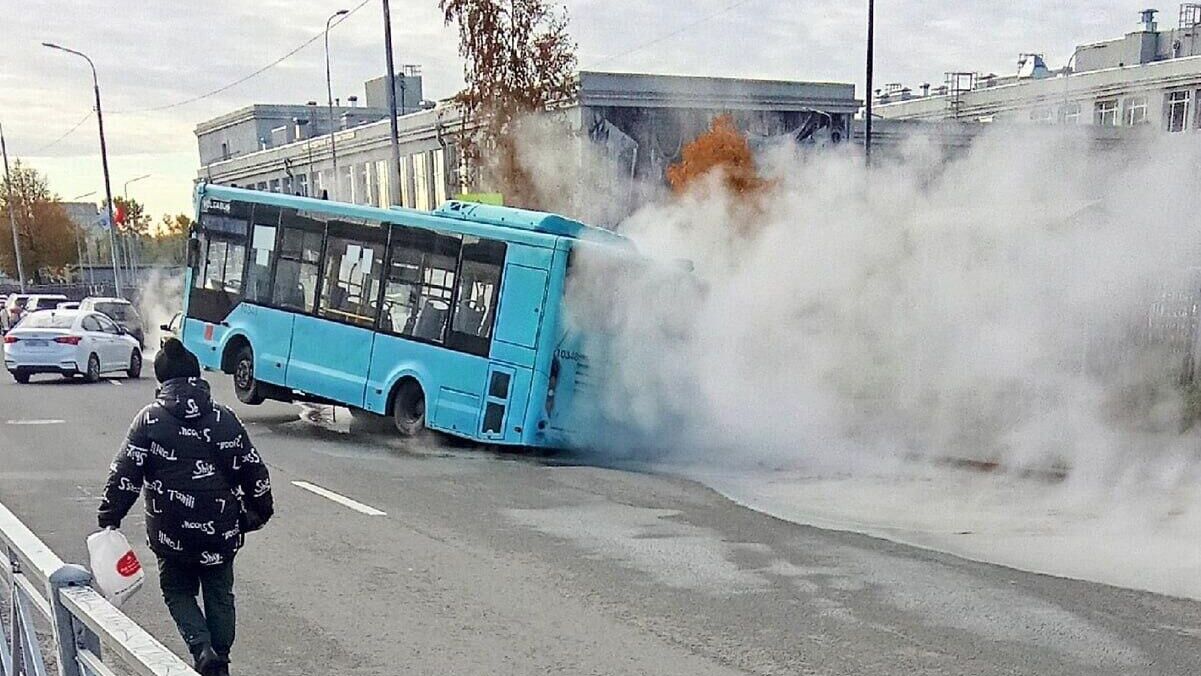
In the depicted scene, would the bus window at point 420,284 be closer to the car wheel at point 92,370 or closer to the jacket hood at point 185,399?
the jacket hood at point 185,399

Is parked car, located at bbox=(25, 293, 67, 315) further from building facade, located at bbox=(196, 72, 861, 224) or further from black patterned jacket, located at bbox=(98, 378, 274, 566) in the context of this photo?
black patterned jacket, located at bbox=(98, 378, 274, 566)

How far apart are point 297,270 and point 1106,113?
33.4 ft

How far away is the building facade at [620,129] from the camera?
25469mm

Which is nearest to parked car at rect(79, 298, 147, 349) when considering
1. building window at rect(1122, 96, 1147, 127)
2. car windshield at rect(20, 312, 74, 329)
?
car windshield at rect(20, 312, 74, 329)

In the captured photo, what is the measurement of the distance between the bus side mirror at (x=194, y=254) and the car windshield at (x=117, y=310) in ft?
50.9

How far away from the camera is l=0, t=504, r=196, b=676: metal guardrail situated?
277 cm

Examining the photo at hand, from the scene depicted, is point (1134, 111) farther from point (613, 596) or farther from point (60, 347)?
point (60, 347)

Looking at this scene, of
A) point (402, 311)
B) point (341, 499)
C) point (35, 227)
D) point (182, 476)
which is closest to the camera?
point (182, 476)

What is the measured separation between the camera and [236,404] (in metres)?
16.8

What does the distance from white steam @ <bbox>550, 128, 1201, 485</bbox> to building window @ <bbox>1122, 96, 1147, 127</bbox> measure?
1647 mm

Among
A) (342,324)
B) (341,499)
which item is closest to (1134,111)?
(342,324)

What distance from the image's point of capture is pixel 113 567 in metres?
4.53

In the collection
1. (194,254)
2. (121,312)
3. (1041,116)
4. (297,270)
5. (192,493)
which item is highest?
(1041,116)

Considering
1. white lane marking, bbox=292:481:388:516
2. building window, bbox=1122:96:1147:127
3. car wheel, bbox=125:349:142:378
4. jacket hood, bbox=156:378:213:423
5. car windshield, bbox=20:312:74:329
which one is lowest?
white lane marking, bbox=292:481:388:516
